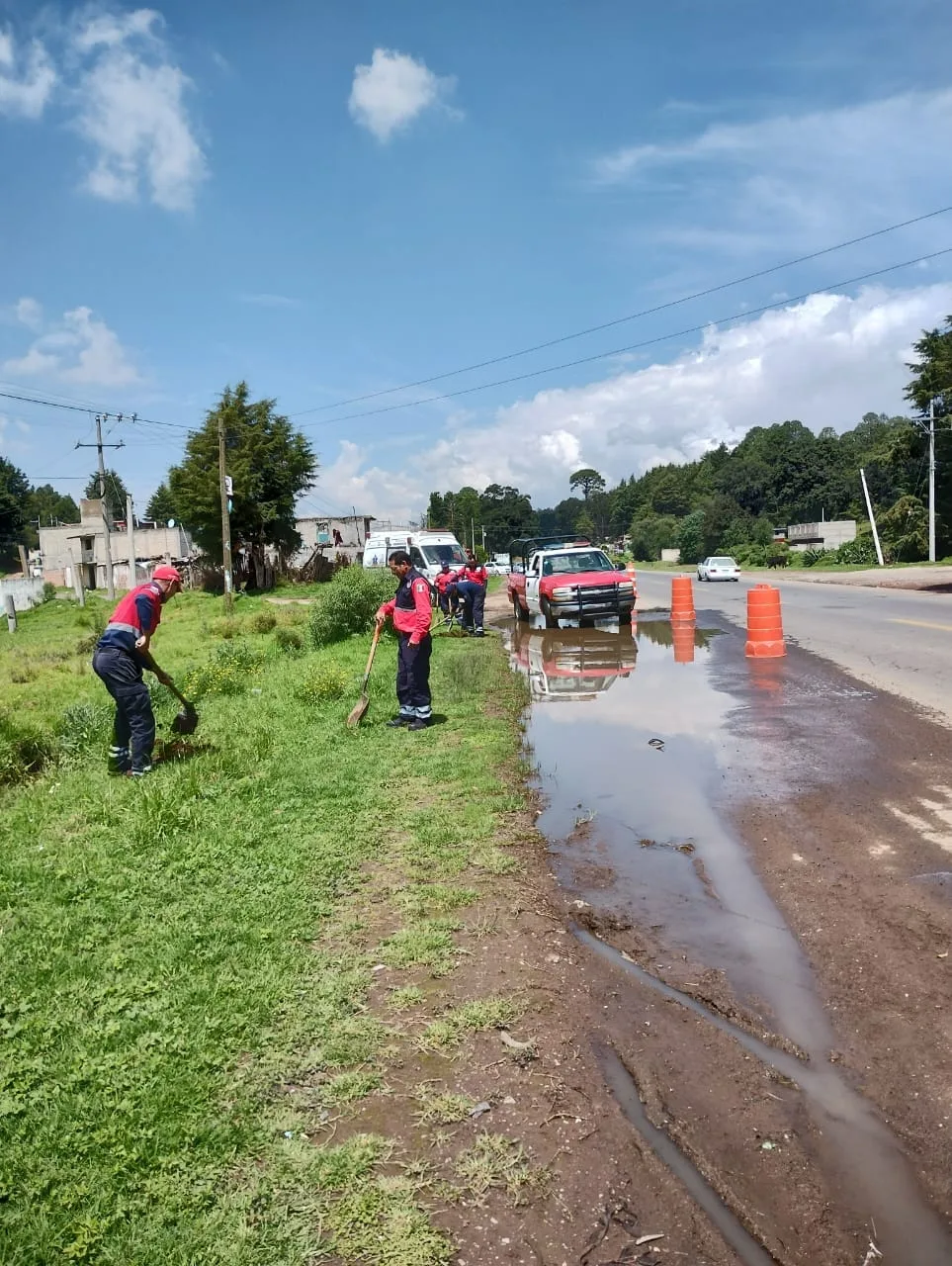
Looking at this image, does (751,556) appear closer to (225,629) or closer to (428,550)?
(428,550)

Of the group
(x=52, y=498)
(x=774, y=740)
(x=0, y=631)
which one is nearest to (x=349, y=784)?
(x=774, y=740)

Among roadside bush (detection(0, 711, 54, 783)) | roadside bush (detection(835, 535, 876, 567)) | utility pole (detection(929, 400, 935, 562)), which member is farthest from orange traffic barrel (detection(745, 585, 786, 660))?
roadside bush (detection(835, 535, 876, 567))

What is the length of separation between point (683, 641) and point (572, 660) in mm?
3019

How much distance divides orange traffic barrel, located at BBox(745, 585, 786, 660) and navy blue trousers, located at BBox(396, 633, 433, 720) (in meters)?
6.50

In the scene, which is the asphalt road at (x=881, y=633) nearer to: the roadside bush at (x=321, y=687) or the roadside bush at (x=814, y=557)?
the roadside bush at (x=321, y=687)

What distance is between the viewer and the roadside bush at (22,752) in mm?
8898

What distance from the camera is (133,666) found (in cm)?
805

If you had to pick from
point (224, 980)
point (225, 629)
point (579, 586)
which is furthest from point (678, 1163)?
point (225, 629)

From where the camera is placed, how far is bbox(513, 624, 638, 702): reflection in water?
12.3 metres

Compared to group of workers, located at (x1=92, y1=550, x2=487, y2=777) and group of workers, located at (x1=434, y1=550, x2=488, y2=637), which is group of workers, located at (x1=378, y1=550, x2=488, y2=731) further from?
group of workers, located at (x1=434, y1=550, x2=488, y2=637)

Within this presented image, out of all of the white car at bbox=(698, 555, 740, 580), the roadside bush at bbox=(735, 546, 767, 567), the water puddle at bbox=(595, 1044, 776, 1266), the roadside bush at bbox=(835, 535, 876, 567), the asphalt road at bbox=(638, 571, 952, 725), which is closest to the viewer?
the water puddle at bbox=(595, 1044, 776, 1266)

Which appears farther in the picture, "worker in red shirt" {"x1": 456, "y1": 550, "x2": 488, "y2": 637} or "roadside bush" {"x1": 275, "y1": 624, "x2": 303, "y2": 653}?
"worker in red shirt" {"x1": 456, "y1": 550, "x2": 488, "y2": 637}

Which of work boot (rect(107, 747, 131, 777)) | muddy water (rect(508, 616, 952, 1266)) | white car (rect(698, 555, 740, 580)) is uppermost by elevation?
white car (rect(698, 555, 740, 580))

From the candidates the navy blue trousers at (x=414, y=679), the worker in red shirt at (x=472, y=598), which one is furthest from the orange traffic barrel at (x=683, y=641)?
the navy blue trousers at (x=414, y=679)
